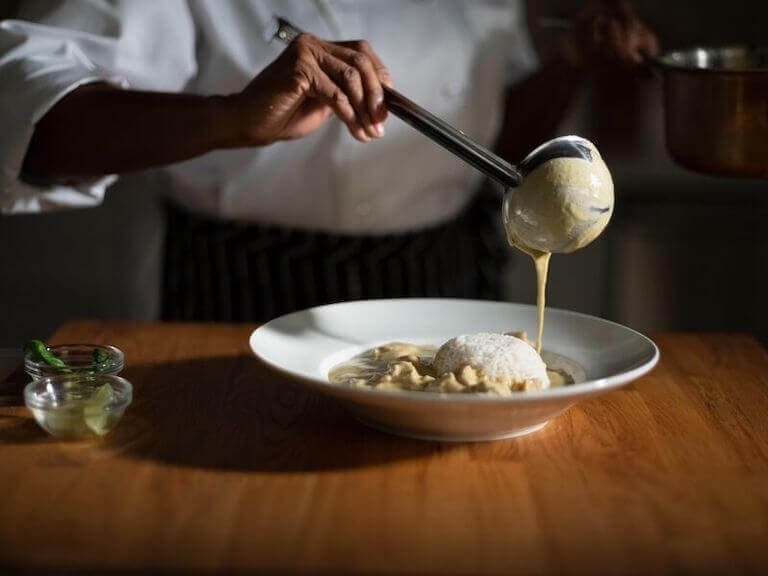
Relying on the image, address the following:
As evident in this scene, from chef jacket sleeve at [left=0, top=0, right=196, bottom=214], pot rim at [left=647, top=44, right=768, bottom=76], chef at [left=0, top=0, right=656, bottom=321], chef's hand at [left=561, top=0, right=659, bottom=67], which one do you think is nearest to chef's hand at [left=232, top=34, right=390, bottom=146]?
chef at [left=0, top=0, right=656, bottom=321]

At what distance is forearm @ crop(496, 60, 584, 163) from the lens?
2184 mm

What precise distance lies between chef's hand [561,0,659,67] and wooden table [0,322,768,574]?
2.48ft

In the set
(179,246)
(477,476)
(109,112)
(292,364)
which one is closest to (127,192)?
(179,246)

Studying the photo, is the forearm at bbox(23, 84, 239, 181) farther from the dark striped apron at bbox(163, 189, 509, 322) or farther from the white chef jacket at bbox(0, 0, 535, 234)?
the dark striped apron at bbox(163, 189, 509, 322)

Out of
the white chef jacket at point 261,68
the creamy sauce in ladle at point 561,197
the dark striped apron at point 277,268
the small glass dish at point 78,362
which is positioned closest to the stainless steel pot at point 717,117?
the creamy sauce in ladle at point 561,197

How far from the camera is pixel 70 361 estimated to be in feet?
4.63

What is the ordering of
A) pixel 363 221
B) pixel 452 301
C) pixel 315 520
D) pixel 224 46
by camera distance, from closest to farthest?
pixel 315 520, pixel 452 301, pixel 224 46, pixel 363 221

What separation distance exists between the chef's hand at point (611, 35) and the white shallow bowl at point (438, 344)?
2.09 feet

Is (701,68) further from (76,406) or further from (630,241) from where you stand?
(630,241)

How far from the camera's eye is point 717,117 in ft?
5.27

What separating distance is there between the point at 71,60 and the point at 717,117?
3.51 ft

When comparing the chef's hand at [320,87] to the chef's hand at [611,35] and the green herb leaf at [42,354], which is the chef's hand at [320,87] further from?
the chef's hand at [611,35]

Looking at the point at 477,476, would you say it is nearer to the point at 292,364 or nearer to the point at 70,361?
the point at 292,364

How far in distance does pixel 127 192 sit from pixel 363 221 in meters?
0.97
